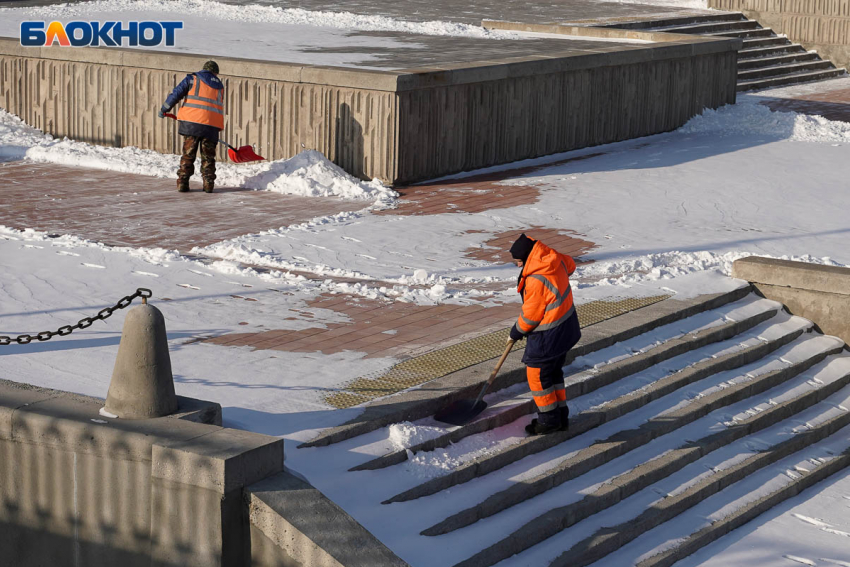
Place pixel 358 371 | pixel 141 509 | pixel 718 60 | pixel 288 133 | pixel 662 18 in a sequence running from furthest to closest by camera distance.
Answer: pixel 662 18 → pixel 718 60 → pixel 288 133 → pixel 358 371 → pixel 141 509

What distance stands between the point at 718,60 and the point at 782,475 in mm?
12419

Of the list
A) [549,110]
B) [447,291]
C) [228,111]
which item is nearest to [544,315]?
[447,291]

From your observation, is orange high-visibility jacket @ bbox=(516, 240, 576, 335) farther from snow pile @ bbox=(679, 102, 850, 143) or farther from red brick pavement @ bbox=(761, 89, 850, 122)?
red brick pavement @ bbox=(761, 89, 850, 122)

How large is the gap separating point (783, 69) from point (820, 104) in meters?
3.55

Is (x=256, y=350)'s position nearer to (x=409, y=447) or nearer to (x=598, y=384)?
(x=409, y=447)

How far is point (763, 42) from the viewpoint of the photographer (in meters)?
26.4

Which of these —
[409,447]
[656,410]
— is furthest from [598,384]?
[409,447]

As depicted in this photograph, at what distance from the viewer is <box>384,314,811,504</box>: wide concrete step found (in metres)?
7.28

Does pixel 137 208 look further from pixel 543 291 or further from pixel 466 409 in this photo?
pixel 543 291

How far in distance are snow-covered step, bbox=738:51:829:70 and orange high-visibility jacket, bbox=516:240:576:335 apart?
18068 mm

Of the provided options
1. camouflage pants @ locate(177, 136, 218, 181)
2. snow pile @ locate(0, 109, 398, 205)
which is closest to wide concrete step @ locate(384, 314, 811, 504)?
snow pile @ locate(0, 109, 398, 205)

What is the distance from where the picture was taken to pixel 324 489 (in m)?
6.69

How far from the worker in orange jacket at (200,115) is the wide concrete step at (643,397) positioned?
6.62 metres

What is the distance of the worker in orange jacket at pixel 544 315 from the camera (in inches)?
298
